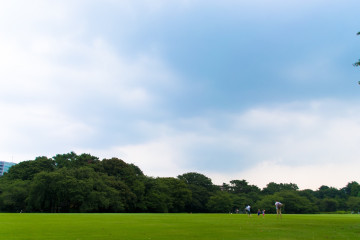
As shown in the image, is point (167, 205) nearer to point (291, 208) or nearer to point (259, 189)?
point (291, 208)

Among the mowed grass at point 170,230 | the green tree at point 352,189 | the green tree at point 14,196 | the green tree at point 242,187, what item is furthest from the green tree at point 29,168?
the green tree at point 352,189

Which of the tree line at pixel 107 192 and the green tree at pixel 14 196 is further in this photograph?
the tree line at pixel 107 192

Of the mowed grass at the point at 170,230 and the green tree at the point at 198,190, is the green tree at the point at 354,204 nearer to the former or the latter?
the green tree at the point at 198,190

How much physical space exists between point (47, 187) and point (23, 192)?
6801 mm

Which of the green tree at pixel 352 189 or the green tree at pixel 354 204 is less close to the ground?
the green tree at pixel 352 189

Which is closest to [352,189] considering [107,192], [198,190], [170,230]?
[198,190]

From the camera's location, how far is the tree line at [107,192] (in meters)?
68.3

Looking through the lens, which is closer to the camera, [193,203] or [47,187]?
[47,187]

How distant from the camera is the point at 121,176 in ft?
289

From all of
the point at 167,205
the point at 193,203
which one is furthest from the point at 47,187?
the point at 193,203

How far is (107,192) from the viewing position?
74125 mm

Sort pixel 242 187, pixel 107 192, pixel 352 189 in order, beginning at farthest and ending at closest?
pixel 352 189 < pixel 242 187 < pixel 107 192

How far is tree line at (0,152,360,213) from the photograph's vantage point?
224 feet

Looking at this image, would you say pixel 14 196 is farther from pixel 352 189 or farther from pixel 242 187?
pixel 352 189
